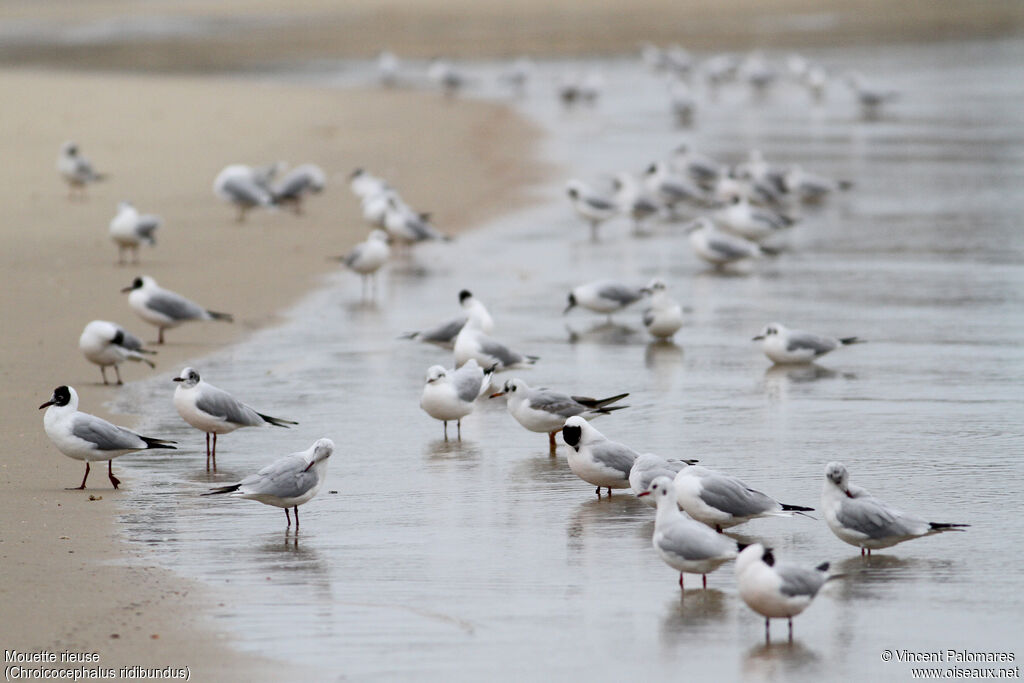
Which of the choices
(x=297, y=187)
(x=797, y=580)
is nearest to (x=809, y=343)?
(x=797, y=580)

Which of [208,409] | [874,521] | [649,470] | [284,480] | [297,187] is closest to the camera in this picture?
[874,521]

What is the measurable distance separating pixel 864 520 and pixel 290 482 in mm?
3004

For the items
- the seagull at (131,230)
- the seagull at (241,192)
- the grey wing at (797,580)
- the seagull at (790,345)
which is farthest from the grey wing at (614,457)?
the seagull at (241,192)

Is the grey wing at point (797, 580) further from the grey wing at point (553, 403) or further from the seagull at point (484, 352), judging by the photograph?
the seagull at point (484, 352)

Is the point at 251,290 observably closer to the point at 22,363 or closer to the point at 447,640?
the point at 22,363

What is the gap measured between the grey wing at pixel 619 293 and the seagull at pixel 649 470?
5.44 metres

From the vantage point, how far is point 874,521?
24.1ft

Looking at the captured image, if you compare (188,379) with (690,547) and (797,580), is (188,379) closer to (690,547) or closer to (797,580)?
(690,547)

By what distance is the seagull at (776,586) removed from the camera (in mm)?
6355

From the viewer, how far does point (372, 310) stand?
1423 cm

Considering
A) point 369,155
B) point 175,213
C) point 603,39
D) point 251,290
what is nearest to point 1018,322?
point 251,290

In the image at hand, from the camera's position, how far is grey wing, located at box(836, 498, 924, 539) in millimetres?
7332

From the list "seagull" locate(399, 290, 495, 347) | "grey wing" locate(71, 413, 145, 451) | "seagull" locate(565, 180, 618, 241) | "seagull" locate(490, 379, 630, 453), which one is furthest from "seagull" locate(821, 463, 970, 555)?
"seagull" locate(565, 180, 618, 241)

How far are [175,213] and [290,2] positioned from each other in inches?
2318
